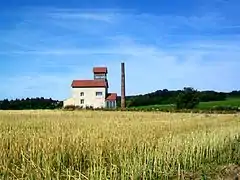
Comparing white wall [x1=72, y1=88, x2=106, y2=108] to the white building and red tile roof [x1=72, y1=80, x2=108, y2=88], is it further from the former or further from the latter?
red tile roof [x1=72, y1=80, x2=108, y2=88]

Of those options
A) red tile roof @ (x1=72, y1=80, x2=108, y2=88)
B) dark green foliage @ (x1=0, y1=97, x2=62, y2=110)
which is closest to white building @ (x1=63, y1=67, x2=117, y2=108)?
red tile roof @ (x1=72, y1=80, x2=108, y2=88)

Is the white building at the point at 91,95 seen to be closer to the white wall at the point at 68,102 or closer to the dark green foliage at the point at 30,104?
the white wall at the point at 68,102

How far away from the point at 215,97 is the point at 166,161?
92.1 m

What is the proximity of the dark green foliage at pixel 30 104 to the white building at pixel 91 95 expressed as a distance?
15.0 ft

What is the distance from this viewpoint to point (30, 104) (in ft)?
295

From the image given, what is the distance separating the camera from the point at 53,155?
9633 millimetres

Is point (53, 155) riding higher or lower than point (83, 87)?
lower

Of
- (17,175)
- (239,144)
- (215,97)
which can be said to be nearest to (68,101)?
(215,97)

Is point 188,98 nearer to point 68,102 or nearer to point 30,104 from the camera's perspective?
point 68,102

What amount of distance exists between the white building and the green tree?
19.9m

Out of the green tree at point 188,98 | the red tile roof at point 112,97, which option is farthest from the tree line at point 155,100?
the red tile roof at point 112,97

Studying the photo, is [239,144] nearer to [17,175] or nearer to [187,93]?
[17,175]

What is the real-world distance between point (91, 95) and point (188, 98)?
77.0 feet

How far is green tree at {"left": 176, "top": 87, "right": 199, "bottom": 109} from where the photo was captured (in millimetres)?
65438
